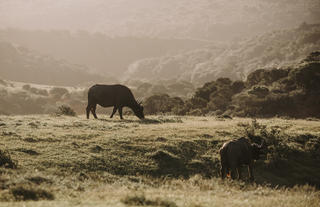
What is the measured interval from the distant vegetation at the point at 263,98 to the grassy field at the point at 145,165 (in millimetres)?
17619

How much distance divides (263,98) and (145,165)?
31133mm

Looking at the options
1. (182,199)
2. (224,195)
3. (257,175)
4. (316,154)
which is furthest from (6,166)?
(316,154)

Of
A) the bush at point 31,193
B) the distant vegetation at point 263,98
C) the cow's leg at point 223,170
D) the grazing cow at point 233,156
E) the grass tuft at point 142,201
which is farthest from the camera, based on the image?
the distant vegetation at point 263,98

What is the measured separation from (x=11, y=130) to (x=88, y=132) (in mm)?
4196

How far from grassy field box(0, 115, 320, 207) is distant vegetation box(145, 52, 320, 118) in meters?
17.6

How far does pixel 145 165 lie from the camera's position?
614 inches

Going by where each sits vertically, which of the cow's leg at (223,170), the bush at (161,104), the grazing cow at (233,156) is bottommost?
the cow's leg at (223,170)

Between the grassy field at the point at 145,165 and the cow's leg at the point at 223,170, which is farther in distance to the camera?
the cow's leg at the point at 223,170

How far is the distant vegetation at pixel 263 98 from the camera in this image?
139 feet

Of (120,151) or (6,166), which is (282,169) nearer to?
(120,151)

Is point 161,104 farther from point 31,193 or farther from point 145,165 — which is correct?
point 31,193

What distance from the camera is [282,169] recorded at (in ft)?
59.6

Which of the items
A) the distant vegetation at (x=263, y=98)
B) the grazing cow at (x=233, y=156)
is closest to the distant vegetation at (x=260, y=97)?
the distant vegetation at (x=263, y=98)

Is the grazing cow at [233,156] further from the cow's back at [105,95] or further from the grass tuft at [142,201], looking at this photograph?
the cow's back at [105,95]
